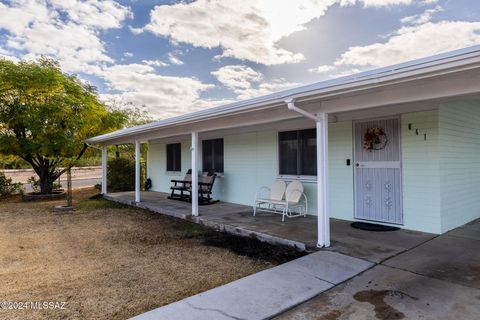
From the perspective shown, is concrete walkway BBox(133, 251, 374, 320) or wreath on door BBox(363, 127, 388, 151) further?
wreath on door BBox(363, 127, 388, 151)

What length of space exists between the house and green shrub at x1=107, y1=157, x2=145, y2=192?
6809mm

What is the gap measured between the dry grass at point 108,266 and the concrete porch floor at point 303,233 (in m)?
0.65

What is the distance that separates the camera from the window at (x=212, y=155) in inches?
358

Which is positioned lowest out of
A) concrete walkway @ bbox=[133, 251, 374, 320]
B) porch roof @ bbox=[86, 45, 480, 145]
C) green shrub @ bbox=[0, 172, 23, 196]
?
concrete walkway @ bbox=[133, 251, 374, 320]

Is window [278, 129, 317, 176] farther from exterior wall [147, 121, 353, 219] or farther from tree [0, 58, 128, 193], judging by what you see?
tree [0, 58, 128, 193]

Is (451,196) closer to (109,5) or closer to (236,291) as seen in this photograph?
(236,291)

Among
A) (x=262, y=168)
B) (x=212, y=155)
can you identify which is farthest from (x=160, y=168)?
(x=262, y=168)

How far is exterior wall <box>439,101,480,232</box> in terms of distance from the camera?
4.86m

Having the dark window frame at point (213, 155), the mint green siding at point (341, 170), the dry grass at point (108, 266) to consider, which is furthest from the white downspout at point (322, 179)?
the dark window frame at point (213, 155)

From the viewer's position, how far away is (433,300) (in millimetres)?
2660

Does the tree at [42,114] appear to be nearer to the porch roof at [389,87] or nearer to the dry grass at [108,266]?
the dry grass at [108,266]

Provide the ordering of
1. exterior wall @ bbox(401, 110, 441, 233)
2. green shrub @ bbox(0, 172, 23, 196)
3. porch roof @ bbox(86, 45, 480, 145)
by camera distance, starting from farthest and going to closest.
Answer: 1. green shrub @ bbox(0, 172, 23, 196)
2. exterior wall @ bbox(401, 110, 441, 233)
3. porch roof @ bbox(86, 45, 480, 145)

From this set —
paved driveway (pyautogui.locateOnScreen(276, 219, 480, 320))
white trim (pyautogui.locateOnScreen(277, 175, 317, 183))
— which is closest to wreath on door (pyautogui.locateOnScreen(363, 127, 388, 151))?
white trim (pyautogui.locateOnScreen(277, 175, 317, 183))

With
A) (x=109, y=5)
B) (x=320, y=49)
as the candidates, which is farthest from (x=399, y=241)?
(x=109, y=5)
